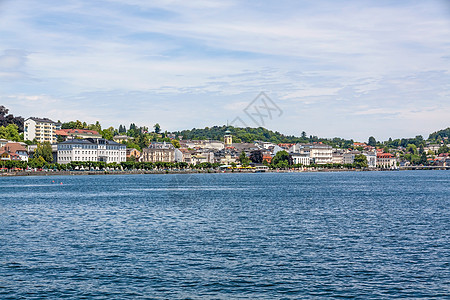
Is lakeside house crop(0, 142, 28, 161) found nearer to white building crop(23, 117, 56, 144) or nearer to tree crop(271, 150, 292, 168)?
white building crop(23, 117, 56, 144)

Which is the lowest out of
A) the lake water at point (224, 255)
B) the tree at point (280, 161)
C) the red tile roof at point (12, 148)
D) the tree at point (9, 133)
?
the lake water at point (224, 255)

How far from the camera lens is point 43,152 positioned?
140250 millimetres

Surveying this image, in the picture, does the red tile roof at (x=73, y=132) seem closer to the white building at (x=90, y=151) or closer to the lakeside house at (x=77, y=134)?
the lakeside house at (x=77, y=134)

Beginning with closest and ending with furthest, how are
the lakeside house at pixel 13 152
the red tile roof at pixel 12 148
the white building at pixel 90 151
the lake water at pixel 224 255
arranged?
1. the lake water at pixel 224 255
2. the lakeside house at pixel 13 152
3. the red tile roof at pixel 12 148
4. the white building at pixel 90 151

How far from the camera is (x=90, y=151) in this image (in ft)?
493

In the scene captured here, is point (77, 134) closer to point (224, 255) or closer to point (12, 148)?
point (12, 148)

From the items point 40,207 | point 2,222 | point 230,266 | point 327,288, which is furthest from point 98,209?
point 327,288

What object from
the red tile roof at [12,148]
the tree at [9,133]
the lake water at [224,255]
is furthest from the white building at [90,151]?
the lake water at [224,255]

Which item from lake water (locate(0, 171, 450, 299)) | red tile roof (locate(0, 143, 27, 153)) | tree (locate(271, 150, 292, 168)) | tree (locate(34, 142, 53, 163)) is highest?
red tile roof (locate(0, 143, 27, 153))

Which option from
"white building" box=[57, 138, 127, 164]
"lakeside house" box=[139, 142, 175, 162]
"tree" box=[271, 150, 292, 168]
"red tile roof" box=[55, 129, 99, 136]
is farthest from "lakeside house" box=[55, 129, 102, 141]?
"tree" box=[271, 150, 292, 168]

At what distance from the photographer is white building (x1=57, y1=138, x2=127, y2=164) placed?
145 metres

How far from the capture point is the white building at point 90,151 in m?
145

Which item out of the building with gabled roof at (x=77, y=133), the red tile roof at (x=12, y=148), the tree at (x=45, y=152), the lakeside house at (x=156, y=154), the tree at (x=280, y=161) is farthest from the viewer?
the tree at (x=280, y=161)

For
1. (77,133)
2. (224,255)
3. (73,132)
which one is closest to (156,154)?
(77,133)
